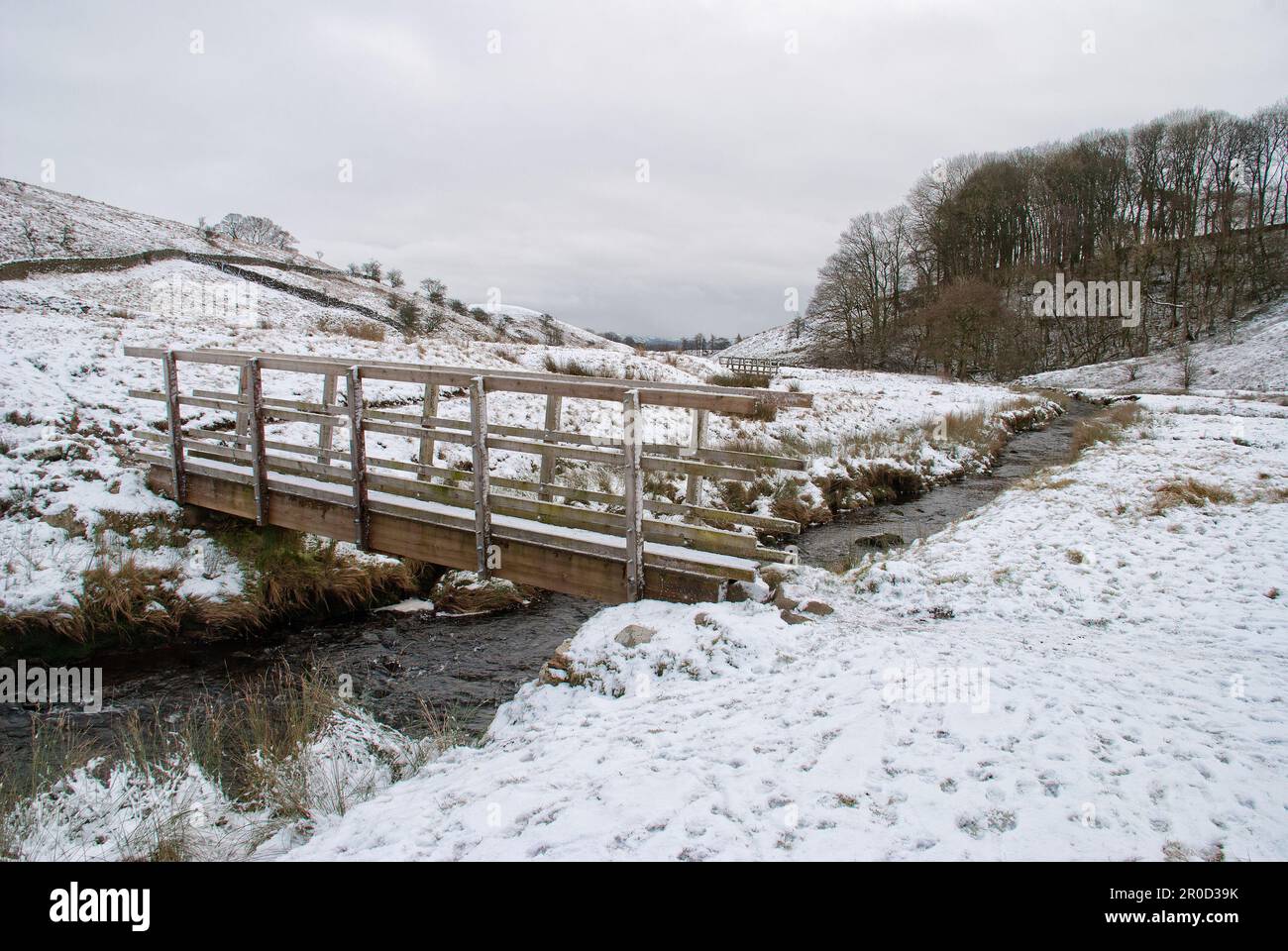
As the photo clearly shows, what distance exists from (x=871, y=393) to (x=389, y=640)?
21102 mm

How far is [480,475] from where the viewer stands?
654 cm

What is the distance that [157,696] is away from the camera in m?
6.35

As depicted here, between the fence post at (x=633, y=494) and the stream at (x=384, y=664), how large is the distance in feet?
5.36

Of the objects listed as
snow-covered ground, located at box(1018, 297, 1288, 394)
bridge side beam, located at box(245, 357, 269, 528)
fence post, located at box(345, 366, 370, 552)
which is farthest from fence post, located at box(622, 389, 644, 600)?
snow-covered ground, located at box(1018, 297, 1288, 394)

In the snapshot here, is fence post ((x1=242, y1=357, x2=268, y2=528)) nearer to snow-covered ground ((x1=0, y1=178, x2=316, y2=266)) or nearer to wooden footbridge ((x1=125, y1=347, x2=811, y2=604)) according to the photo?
wooden footbridge ((x1=125, y1=347, x2=811, y2=604))

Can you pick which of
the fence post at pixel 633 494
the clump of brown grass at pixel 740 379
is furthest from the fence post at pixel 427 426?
the clump of brown grass at pixel 740 379

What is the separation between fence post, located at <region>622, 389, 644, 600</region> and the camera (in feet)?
18.9

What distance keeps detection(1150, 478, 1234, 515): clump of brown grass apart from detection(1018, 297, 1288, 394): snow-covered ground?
2687cm

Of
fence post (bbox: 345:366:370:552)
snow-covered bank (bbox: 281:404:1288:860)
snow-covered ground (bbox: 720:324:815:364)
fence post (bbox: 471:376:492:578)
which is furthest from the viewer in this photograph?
snow-covered ground (bbox: 720:324:815:364)

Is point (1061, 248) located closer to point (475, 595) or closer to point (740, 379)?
point (740, 379)

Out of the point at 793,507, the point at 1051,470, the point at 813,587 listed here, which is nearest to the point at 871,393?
the point at 1051,470

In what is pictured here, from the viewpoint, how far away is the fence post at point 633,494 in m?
5.75
